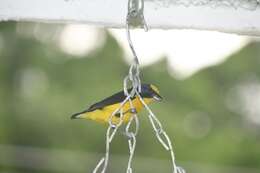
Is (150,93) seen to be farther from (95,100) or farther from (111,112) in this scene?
(95,100)

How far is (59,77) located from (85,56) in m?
0.29

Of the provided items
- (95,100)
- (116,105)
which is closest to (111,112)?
(116,105)

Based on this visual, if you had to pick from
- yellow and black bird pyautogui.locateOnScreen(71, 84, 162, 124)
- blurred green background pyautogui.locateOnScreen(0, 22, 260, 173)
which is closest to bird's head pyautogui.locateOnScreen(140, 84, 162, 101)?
yellow and black bird pyautogui.locateOnScreen(71, 84, 162, 124)

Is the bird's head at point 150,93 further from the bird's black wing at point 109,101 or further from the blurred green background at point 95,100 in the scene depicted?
the blurred green background at point 95,100

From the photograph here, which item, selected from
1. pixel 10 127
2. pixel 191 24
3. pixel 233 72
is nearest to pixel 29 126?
pixel 10 127

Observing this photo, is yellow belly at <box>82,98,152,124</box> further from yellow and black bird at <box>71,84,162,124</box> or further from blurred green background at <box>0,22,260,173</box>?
blurred green background at <box>0,22,260,173</box>

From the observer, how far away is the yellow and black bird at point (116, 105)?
1.62 meters

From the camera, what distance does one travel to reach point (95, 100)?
538 centimetres

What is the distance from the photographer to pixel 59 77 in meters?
6.38

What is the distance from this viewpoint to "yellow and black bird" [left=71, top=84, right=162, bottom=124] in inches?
63.8

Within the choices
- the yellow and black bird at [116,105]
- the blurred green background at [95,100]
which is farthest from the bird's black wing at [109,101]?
the blurred green background at [95,100]

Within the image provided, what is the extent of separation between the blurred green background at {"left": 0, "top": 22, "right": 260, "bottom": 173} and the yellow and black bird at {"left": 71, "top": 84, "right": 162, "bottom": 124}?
364cm

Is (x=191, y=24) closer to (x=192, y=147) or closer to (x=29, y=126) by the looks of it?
(x=192, y=147)

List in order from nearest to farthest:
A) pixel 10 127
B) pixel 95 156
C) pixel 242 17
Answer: pixel 242 17 < pixel 95 156 < pixel 10 127
